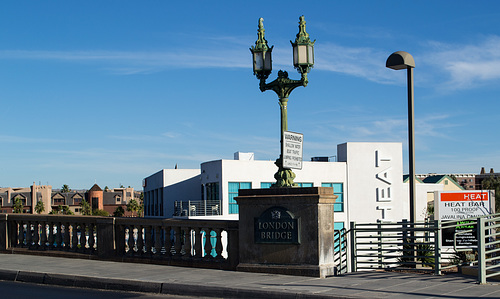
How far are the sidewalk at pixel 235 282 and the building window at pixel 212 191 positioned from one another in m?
44.6

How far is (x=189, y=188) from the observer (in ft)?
222

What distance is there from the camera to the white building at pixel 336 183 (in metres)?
57.1

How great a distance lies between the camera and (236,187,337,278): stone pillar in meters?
11.3

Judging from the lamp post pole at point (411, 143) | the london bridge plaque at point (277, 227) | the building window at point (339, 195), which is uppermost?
the lamp post pole at point (411, 143)

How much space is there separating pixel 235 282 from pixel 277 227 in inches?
59.5

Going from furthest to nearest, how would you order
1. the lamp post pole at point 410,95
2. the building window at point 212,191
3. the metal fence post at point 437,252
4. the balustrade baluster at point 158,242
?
1. the building window at point 212,191
2. the lamp post pole at point 410,95
3. the balustrade baluster at point 158,242
4. the metal fence post at point 437,252

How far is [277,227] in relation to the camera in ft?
38.1

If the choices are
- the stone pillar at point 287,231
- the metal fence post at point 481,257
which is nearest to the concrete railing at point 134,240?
the stone pillar at point 287,231

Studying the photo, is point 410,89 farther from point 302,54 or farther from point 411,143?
point 302,54

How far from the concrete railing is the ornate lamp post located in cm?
149

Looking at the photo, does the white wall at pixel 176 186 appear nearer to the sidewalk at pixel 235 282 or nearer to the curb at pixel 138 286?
the sidewalk at pixel 235 282

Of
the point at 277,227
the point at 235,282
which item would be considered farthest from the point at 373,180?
the point at 235,282

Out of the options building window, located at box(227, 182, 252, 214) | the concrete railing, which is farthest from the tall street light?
building window, located at box(227, 182, 252, 214)

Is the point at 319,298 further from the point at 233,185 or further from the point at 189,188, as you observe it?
the point at 189,188
